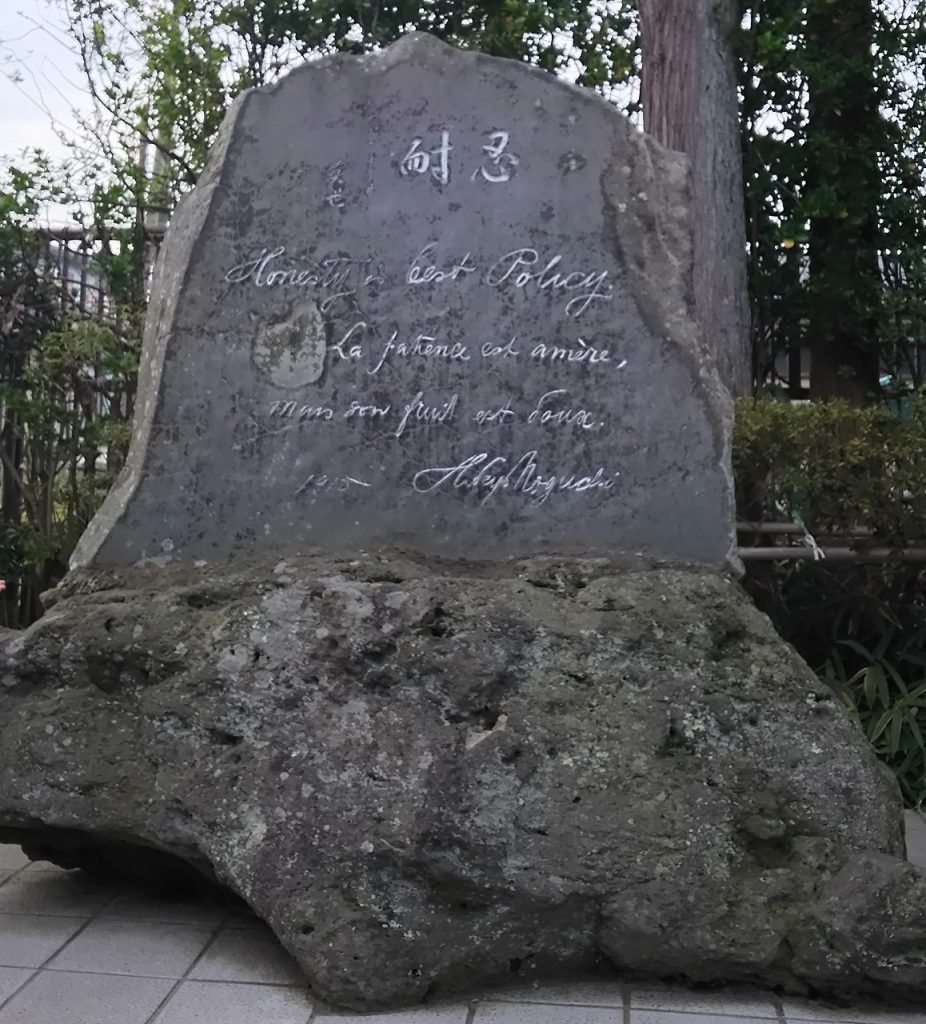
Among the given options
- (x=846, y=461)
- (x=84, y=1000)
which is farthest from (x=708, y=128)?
(x=84, y=1000)

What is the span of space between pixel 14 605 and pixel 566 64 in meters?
4.31

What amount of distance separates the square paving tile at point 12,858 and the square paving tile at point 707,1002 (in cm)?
212

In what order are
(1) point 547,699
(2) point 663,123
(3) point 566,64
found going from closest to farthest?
(1) point 547,699 → (2) point 663,123 → (3) point 566,64

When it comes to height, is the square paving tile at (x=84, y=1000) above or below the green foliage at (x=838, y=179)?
below

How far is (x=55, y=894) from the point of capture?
12.9ft

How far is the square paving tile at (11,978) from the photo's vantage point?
319 cm

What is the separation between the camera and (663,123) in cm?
646

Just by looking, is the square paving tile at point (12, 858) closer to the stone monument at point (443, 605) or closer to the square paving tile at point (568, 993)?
the stone monument at point (443, 605)

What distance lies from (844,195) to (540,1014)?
4971 mm

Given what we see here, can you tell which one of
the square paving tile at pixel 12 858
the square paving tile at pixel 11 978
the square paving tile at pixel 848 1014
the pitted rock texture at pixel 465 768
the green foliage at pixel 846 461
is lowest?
the square paving tile at pixel 12 858

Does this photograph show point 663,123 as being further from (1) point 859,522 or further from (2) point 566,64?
(1) point 859,522

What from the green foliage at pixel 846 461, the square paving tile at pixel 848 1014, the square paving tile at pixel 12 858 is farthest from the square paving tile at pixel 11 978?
the green foliage at pixel 846 461

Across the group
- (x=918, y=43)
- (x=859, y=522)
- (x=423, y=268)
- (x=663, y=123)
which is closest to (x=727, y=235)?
(x=663, y=123)

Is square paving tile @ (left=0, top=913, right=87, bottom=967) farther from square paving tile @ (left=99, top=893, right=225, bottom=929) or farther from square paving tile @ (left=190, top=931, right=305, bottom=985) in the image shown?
square paving tile @ (left=190, top=931, right=305, bottom=985)
